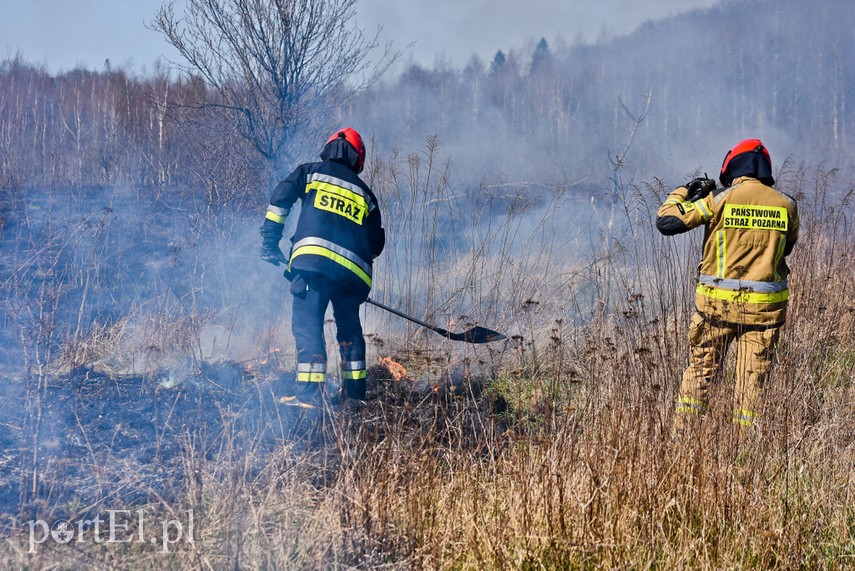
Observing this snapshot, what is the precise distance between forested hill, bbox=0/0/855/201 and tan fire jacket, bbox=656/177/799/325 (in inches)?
266

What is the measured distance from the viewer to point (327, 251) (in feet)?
14.1

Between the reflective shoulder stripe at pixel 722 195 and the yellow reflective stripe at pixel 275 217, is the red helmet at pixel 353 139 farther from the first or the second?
the reflective shoulder stripe at pixel 722 195

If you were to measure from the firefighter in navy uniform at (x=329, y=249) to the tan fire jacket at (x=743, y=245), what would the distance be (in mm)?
1993

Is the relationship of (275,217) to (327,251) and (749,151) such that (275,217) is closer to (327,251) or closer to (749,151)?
(327,251)

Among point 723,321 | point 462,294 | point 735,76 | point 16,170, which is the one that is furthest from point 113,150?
point 735,76

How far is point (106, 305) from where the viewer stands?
640cm

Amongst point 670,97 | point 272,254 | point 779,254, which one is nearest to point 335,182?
point 272,254

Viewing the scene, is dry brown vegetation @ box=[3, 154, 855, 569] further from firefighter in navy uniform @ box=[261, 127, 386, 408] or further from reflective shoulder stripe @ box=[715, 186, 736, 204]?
reflective shoulder stripe @ box=[715, 186, 736, 204]

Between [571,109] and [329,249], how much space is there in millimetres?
21263

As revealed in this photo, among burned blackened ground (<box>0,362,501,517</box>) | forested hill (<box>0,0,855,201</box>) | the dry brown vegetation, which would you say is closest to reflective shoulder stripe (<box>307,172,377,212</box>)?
burned blackened ground (<box>0,362,501,517</box>)

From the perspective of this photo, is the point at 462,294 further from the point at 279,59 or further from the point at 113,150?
the point at 113,150

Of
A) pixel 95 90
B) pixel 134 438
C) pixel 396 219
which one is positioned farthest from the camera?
pixel 95 90

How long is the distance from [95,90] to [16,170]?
8.89m

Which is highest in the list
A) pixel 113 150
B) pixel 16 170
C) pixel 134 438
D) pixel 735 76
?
pixel 735 76
